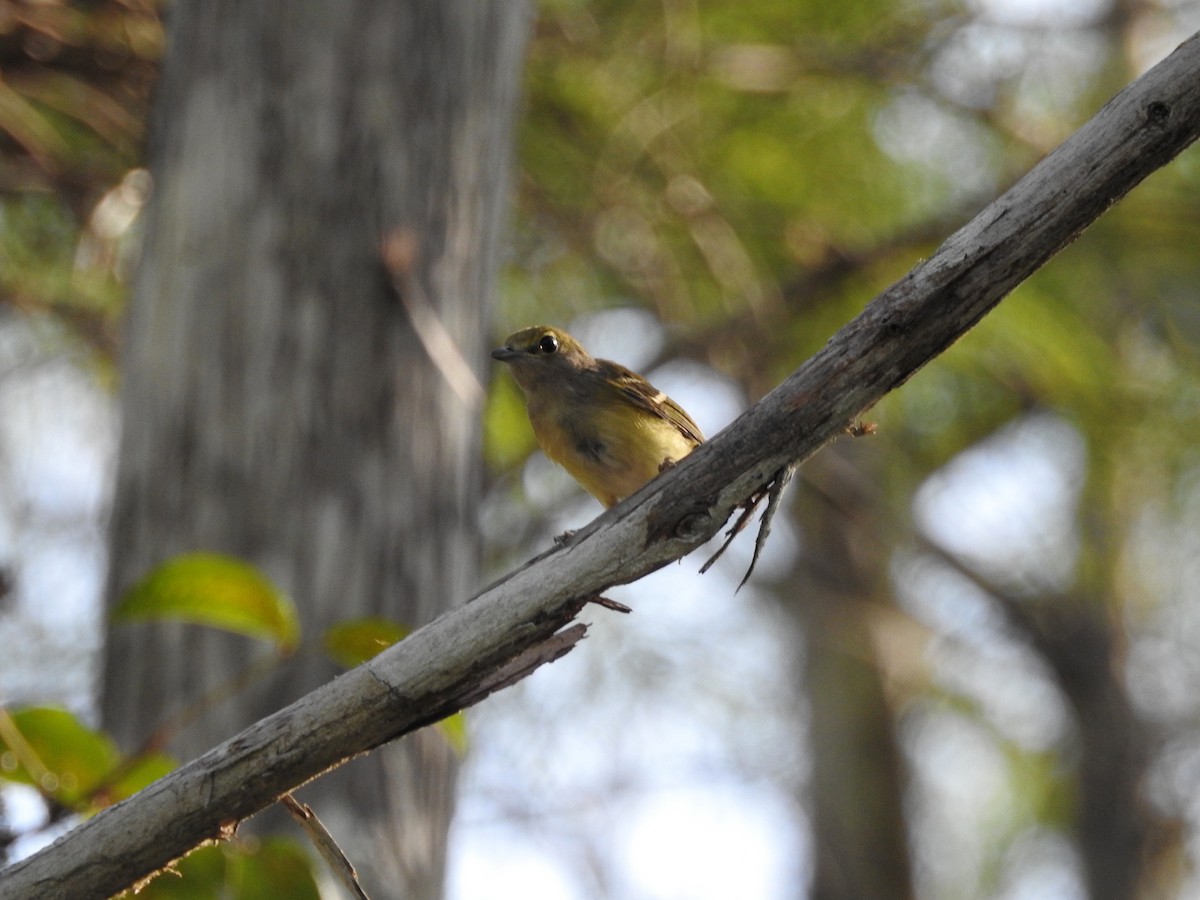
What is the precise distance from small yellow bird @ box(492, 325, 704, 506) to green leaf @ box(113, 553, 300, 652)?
4.25 feet

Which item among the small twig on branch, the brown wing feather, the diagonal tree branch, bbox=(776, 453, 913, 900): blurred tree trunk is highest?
bbox=(776, 453, 913, 900): blurred tree trunk

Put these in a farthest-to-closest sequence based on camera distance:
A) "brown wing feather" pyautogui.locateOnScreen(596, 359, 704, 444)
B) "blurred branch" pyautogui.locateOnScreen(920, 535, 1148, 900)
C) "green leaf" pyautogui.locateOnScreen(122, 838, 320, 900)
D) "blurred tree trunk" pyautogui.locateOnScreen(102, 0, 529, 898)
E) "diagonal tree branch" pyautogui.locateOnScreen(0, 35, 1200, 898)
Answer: "blurred branch" pyautogui.locateOnScreen(920, 535, 1148, 900) < "brown wing feather" pyautogui.locateOnScreen(596, 359, 704, 444) < "blurred tree trunk" pyautogui.locateOnScreen(102, 0, 529, 898) < "green leaf" pyautogui.locateOnScreen(122, 838, 320, 900) < "diagonal tree branch" pyautogui.locateOnScreen(0, 35, 1200, 898)

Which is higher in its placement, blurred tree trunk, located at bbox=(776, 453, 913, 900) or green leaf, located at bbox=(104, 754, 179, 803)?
blurred tree trunk, located at bbox=(776, 453, 913, 900)

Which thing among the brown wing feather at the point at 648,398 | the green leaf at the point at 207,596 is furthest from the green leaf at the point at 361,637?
the brown wing feather at the point at 648,398

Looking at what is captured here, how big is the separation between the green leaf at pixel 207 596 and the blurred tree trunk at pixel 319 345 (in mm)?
806

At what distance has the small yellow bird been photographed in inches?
147

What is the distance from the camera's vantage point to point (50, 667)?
24.0 feet

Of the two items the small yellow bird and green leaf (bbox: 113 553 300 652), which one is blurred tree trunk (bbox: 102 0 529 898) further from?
green leaf (bbox: 113 553 300 652)

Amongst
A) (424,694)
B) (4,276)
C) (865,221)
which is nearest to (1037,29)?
(865,221)

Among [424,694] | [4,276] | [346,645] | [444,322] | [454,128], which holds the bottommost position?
[424,694]

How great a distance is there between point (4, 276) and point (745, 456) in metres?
5.36

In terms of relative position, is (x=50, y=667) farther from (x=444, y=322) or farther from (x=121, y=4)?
(x=444, y=322)

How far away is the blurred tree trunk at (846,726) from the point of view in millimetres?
10430

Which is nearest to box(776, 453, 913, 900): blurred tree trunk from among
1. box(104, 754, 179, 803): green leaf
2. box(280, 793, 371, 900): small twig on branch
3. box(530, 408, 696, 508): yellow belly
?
box(530, 408, 696, 508): yellow belly
